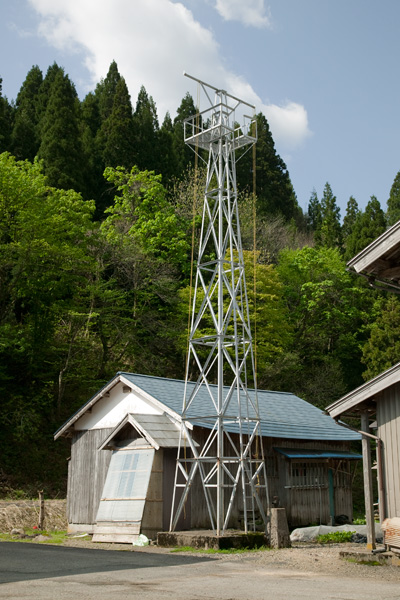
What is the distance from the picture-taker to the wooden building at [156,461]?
17.5 meters

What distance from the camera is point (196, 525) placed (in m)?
18.0

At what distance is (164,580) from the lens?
9.93 metres

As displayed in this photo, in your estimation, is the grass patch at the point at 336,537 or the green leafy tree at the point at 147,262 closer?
the grass patch at the point at 336,537

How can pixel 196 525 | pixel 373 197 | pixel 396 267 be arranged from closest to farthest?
pixel 396 267 < pixel 196 525 < pixel 373 197

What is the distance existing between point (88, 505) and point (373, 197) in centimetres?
3376

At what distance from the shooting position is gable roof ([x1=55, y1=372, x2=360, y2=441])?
769 inches

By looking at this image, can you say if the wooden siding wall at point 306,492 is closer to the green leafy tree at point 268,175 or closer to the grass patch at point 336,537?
the grass patch at point 336,537

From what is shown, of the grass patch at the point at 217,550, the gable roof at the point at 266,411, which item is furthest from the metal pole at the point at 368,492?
the gable roof at the point at 266,411

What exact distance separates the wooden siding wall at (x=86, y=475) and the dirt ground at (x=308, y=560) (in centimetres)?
302

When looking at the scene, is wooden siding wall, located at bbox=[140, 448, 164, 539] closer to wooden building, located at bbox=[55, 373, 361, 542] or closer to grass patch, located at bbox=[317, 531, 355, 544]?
wooden building, located at bbox=[55, 373, 361, 542]

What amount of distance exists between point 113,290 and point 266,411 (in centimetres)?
1307

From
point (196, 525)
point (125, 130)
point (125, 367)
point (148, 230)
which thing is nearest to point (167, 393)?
point (196, 525)

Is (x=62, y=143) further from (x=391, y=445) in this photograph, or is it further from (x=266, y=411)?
(x=391, y=445)

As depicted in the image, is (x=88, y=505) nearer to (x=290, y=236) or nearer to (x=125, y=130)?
(x=290, y=236)
